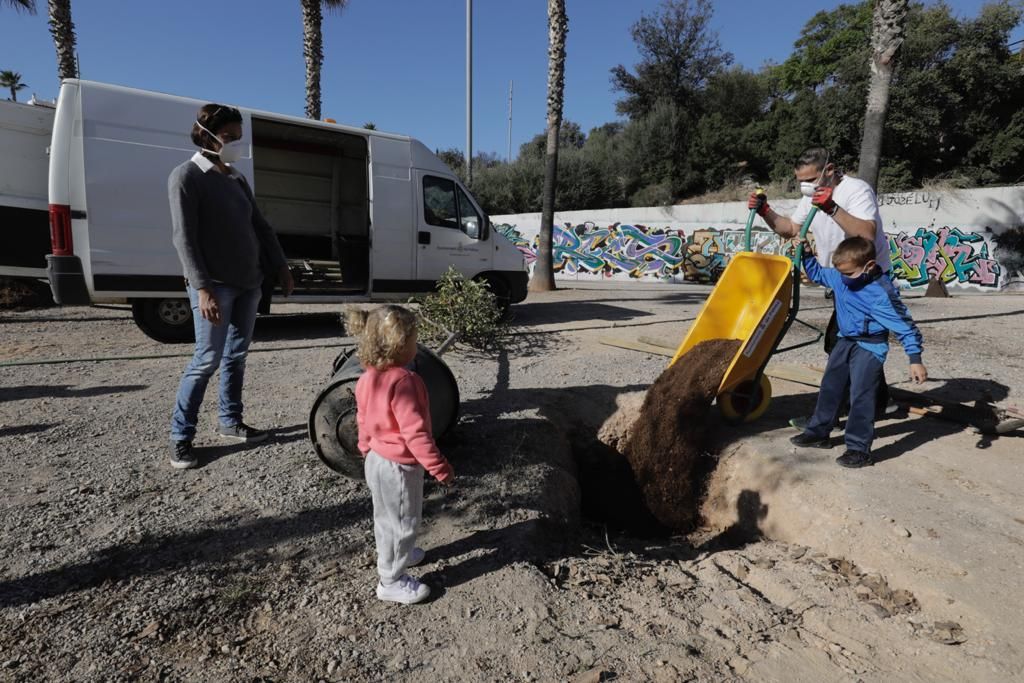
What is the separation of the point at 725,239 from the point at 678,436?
17.8m

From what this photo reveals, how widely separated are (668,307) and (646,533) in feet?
25.3

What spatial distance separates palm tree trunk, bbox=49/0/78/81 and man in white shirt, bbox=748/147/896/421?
667 inches

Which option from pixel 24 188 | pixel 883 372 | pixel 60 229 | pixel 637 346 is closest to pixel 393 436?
pixel 883 372

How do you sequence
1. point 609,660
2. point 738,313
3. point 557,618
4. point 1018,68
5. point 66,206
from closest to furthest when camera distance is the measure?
point 609,660 → point 557,618 → point 738,313 → point 66,206 → point 1018,68

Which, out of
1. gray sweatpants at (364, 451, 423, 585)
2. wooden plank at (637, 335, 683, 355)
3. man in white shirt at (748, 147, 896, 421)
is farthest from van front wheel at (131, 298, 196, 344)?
man in white shirt at (748, 147, 896, 421)

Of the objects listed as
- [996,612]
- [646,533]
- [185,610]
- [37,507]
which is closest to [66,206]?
[37,507]

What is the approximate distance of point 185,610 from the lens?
220 centimetres

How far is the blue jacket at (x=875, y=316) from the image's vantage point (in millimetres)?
3457

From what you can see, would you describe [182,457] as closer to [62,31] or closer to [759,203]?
[759,203]

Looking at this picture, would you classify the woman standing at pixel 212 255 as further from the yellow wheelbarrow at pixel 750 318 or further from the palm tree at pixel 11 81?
the palm tree at pixel 11 81

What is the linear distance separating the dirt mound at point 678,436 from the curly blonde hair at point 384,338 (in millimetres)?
2505

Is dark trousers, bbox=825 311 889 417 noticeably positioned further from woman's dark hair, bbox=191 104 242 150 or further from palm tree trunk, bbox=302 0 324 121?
palm tree trunk, bbox=302 0 324 121

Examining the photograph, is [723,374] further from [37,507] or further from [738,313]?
[37,507]

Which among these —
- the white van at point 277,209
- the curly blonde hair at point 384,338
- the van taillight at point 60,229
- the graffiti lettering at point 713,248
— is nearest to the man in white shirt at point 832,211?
the curly blonde hair at point 384,338
